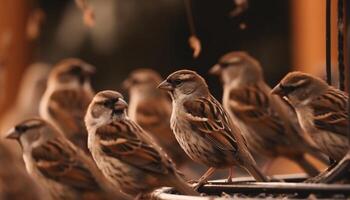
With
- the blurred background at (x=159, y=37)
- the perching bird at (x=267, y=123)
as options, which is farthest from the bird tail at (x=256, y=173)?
the blurred background at (x=159, y=37)

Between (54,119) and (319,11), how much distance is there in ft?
11.4

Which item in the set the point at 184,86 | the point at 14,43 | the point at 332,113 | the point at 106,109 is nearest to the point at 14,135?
the point at 106,109

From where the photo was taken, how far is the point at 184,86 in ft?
18.2

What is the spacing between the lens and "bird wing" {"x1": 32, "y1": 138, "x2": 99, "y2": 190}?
6.23 meters

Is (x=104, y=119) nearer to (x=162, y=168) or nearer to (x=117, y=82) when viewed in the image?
(x=162, y=168)

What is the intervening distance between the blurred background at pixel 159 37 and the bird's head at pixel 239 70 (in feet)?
8.65

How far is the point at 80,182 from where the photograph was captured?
20.5ft

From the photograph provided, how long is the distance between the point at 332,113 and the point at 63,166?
169cm

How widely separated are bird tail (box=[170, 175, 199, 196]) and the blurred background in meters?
5.22

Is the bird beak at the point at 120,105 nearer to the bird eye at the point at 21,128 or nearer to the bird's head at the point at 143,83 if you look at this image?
the bird eye at the point at 21,128

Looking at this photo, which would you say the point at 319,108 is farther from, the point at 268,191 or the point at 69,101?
the point at 69,101

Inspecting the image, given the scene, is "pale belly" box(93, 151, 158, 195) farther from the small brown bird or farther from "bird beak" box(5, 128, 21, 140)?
"bird beak" box(5, 128, 21, 140)

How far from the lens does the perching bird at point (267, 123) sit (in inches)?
269

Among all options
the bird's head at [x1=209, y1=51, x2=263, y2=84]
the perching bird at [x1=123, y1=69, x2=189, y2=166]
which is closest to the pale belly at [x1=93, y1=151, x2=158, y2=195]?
the bird's head at [x1=209, y1=51, x2=263, y2=84]
